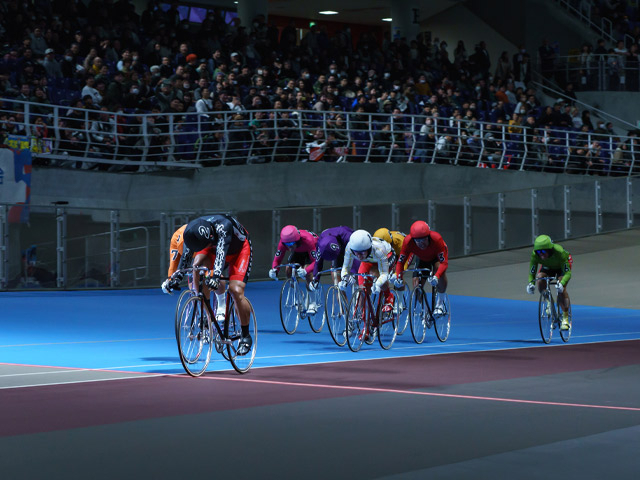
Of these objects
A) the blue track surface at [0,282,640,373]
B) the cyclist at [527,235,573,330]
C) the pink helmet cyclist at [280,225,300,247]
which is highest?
the pink helmet cyclist at [280,225,300,247]

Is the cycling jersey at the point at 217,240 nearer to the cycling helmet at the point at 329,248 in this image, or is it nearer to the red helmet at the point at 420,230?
the red helmet at the point at 420,230

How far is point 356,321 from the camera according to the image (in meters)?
12.4

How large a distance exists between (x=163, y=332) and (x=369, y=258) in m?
3.55

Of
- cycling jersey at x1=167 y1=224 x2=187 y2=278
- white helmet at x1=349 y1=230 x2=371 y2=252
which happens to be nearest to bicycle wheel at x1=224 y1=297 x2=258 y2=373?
cycling jersey at x1=167 y1=224 x2=187 y2=278

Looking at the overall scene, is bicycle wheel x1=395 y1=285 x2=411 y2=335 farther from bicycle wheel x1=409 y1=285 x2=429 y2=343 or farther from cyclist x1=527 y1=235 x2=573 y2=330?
cyclist x1=527 y1=235 x2=573 y2=330

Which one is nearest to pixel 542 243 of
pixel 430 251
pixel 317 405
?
pixel 430 251

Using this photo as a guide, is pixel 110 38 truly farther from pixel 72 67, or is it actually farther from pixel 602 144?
pixel 602 144

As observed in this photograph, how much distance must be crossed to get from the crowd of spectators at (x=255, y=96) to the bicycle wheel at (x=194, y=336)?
10912mm

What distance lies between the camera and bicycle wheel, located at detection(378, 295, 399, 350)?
12688mm

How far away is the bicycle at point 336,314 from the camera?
12539mm

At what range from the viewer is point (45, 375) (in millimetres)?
10156

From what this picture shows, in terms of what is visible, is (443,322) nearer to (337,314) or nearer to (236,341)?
(337,314)

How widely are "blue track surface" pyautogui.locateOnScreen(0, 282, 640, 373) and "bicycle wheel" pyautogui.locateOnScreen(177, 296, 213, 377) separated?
65cm

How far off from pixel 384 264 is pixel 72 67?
11.6 metres
